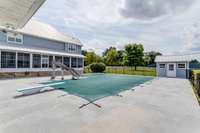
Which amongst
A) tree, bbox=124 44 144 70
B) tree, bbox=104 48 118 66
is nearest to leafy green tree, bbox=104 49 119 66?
tree, bbox=104 48 118 66

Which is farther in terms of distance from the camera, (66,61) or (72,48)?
(72,48)

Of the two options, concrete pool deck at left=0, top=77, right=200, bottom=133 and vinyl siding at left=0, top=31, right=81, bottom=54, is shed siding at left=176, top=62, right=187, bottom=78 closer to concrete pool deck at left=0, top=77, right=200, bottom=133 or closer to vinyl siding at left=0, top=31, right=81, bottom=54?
concrete pool deck at left=0, top=77, right=200, bottom=133

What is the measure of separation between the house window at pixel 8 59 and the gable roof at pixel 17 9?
1271 cm

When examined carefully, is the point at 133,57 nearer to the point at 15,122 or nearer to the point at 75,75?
the point at 75,75

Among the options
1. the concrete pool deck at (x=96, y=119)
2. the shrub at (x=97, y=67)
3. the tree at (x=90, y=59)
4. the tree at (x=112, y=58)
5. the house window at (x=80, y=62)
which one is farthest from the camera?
the tree at (x=112, y=58)

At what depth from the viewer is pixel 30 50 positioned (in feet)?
54.4

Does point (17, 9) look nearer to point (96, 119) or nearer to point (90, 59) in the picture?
point (96, 119)

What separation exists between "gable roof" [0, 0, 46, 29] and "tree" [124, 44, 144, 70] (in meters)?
34.2

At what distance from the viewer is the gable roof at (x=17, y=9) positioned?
10.4ft

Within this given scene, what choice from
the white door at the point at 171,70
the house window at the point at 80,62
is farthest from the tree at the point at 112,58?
the white door at the point at 171,70

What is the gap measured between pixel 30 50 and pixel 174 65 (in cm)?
2056

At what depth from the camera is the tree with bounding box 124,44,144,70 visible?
3644 cm

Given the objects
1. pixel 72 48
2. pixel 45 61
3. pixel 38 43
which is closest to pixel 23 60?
pixel 45 61

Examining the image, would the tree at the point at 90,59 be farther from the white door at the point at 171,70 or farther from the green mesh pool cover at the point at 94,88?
the green mesh pool cover at the point at 94,88
